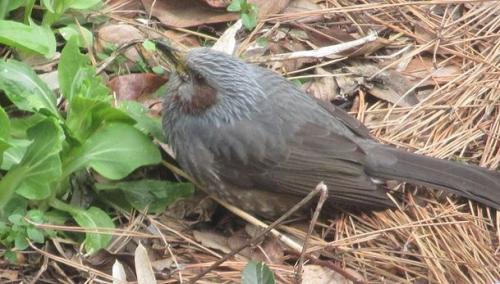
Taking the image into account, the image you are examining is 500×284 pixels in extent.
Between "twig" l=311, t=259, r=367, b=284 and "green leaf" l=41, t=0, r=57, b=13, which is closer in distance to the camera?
"twig" l=311, t=259, r=367, b=284

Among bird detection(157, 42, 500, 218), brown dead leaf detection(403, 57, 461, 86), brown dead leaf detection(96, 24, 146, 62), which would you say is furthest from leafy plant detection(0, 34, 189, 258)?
brown dead leaf detection(403, 57, 461, 86)

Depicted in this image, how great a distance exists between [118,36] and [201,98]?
68cm

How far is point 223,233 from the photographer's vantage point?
5.08m

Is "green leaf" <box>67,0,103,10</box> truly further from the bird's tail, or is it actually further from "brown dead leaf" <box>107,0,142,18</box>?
the bird's tail

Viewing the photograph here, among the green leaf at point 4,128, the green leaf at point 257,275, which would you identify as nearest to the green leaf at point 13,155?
the green leaf at point 4,128

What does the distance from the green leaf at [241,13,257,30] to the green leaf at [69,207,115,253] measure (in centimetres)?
148

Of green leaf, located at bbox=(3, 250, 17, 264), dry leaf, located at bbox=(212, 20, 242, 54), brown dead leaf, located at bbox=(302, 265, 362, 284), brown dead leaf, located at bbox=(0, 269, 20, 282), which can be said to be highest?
dry leaf, located at bbox=(212, 20, 242, 54)

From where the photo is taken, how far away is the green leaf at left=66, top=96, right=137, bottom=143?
4.70 m

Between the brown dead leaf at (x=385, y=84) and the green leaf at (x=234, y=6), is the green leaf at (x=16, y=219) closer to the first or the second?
the green leaf at (x=234, y=6)

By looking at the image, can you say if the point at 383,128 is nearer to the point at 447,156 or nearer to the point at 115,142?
the point at 447,156

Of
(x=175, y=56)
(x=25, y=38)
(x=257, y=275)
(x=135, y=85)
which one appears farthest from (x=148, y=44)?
(x=257, y=275)

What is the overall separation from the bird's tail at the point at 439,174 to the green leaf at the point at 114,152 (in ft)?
3.62

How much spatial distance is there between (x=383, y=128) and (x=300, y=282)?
1.31 m

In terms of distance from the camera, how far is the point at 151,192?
4992mm
